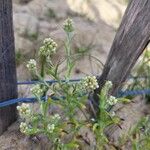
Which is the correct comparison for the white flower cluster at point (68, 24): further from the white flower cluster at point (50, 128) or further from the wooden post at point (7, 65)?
the white flower cluster at point (50, 128)

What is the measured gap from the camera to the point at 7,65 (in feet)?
7.65

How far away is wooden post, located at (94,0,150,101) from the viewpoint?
7.47ft

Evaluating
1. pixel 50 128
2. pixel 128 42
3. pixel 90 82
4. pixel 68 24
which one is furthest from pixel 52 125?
pixel 128 42

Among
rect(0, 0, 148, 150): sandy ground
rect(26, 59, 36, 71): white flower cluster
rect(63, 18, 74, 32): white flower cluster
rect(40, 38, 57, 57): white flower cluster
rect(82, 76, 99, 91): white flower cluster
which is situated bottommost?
rect(0, 0, 148, 150): sandy ground

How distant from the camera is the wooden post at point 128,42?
228cm

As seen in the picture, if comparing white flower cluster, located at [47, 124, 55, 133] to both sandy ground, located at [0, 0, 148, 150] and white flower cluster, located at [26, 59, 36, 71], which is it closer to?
white flower cluster, located at [26, 59, 36, 71]

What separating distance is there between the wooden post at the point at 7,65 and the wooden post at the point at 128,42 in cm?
52

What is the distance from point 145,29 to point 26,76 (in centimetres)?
138

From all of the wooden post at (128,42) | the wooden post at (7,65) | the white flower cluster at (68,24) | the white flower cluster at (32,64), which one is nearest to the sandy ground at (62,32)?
the wooden post at (7,65)

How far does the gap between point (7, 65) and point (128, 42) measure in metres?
0.67

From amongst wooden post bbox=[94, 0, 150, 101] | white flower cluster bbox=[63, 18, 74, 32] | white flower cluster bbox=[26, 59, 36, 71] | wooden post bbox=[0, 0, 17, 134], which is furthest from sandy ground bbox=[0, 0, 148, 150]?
white flower cluster bbox=[63, 18, 74, 32]

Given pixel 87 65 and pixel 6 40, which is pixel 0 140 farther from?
pixel 87 65

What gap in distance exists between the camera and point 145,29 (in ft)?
7.55

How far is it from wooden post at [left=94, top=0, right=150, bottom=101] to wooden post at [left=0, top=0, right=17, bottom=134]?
0.52 metres
